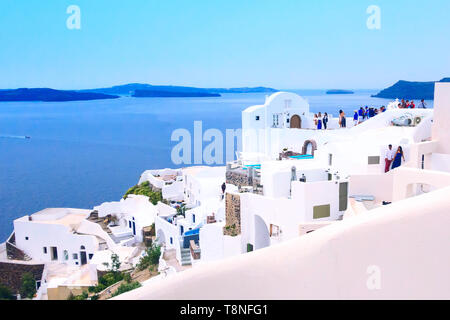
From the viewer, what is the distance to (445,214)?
2648 millimetres


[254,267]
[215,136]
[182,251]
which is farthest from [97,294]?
[215,136]

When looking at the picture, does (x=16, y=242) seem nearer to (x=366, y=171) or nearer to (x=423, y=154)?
(x=366, y=171)

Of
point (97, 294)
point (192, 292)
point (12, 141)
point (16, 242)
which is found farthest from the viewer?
point (12, 141)

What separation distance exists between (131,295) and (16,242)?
25848 millimetres

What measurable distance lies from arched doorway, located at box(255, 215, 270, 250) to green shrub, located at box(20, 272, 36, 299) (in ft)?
41.6

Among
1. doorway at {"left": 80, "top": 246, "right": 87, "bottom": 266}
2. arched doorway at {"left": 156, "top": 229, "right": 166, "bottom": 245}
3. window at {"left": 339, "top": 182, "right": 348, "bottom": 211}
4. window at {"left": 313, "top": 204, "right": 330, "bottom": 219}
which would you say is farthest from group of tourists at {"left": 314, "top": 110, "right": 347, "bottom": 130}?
doorway at {"left": 80, "top": 246, "right": 87, "bottom": 266}

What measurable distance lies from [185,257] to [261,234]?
405cm

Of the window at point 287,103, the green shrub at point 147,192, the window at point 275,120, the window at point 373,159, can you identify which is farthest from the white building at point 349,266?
the green shrub at point 147,192

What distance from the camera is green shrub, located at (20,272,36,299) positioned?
20719mm

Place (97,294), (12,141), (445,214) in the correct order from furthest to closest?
(12,141) → (97,294) → (445,214)

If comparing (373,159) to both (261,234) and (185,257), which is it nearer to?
(261,234)

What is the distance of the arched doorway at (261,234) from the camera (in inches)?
526

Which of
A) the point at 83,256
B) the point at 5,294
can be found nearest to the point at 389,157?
the point at 83,256

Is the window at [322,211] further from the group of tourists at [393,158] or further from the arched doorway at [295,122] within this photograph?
the arched doorway at [295,122]
